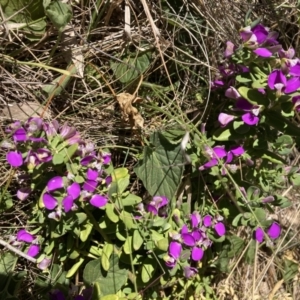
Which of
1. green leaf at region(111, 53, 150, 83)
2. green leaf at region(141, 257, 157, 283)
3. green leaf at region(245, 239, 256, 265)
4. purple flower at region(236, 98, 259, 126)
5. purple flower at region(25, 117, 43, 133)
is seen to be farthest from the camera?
green leaf at region(245, 239, 256, 265)

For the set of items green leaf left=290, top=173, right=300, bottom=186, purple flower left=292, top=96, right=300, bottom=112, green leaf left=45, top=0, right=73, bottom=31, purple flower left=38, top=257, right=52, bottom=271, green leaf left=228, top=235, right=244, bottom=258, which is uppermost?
green leaf left=45, top=0, right=73, bottom=31

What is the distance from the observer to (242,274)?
67.4 inches

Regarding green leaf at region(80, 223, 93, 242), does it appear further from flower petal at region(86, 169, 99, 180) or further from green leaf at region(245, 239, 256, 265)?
green leaf at region(245, 239, 256, 265)

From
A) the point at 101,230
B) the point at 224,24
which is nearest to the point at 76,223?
the point at 101,230

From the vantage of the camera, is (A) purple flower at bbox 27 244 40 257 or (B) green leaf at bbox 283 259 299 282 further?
(B) green leaf at bbox 283 259 299 282

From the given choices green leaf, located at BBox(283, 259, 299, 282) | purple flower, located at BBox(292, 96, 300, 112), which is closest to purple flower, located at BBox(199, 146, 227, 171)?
purple flower, located at BBox(292, 96, 300, 112)

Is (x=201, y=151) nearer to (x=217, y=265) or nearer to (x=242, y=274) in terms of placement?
(x=217, y=265)

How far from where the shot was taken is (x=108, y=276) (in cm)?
136

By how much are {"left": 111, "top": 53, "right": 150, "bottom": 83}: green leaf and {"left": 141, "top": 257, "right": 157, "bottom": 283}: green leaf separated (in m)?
0.54

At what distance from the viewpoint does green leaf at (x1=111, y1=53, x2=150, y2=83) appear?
58.0 inches

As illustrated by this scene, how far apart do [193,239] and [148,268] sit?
0.15 metres

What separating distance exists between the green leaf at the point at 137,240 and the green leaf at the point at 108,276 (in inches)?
3.8

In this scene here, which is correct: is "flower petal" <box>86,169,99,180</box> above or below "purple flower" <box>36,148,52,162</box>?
below

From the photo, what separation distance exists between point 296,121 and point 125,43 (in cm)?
67
